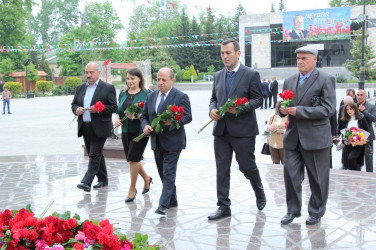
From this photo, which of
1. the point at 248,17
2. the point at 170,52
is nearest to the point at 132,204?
the point at 248,17

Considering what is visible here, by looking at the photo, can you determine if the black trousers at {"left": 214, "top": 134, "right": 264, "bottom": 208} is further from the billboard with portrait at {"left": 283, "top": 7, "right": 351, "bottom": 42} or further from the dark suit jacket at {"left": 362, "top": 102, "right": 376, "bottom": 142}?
the billboard with portrait at {"left": 283, "top": 7, "right": 351, "bottom": 42}

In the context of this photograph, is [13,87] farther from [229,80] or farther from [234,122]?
[234,122]

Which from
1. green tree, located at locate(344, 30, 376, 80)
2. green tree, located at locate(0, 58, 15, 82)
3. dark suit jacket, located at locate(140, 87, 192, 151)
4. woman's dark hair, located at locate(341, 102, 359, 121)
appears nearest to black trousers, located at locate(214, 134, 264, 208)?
dark suit jacket, located at locate(140, 87, 192, 151)

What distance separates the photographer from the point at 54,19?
3871 inches

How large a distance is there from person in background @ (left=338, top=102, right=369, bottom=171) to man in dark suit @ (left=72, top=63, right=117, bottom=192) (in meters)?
4.51

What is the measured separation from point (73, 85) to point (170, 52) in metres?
20.3

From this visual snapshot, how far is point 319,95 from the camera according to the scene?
5.43 m

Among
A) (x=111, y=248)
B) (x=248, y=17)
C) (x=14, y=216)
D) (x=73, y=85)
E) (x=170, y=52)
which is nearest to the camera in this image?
(x=111, y=248)

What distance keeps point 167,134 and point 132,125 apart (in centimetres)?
93

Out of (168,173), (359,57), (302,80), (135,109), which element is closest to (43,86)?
(359,57)

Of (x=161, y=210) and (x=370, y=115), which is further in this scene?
(x=370, y=115)

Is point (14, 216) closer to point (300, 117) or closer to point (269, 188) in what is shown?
point (300, 117)

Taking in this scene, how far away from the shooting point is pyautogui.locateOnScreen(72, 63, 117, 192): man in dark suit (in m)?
7.31

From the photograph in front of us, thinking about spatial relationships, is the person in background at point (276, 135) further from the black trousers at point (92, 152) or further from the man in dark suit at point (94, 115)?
the black trousers at point (92, 152)
